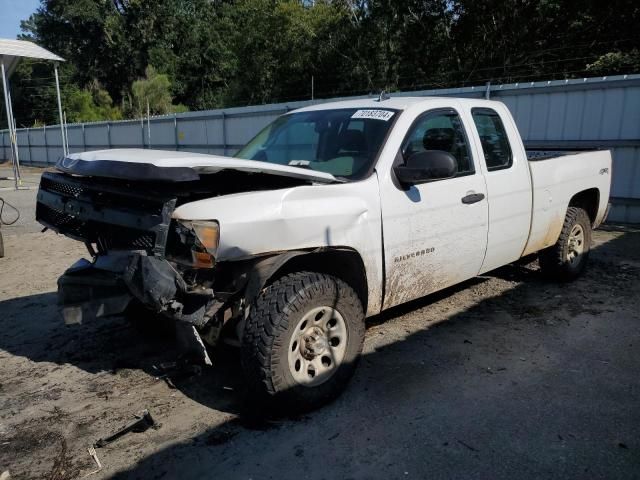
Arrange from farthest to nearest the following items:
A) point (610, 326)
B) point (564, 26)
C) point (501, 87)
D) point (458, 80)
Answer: point (458, 80), point (564, 26), point (501, 87), point (610, 326)

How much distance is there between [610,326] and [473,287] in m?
1.44

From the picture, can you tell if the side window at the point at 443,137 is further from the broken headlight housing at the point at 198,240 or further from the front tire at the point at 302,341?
the broken headlight housing at the point at 198,240

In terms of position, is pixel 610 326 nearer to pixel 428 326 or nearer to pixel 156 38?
pixel 428 326

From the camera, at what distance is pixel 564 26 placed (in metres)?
22.9

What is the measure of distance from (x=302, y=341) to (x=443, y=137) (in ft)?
7.00

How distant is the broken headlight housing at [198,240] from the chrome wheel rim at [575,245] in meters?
4.38

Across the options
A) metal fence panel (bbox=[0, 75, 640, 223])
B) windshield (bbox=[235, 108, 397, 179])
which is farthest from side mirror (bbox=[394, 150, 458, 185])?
metal fence panel (bbox=[0, 75, 640, 223])

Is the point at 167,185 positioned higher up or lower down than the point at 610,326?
higher up

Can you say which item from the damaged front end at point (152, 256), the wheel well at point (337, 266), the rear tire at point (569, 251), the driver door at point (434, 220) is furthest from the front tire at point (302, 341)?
the rear tire at point (569, 251)

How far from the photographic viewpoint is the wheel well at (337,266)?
11.1 ft

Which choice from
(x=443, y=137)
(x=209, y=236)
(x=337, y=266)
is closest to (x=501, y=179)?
(x=443, y=137)

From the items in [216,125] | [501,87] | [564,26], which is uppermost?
[564,26]

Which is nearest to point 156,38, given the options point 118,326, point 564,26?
point 564,26

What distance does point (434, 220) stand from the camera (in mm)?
3975
